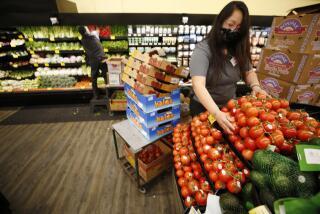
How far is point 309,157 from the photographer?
2.27 ft

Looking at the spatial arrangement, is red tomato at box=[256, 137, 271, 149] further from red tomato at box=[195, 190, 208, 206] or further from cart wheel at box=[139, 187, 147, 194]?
cart wheel at box=[139, 187, 147, 194]

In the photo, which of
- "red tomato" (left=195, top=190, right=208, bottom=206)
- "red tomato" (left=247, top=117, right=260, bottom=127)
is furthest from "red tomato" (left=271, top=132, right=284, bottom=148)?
"red tomato" (left=195, top=190, right=208, bottom=206)

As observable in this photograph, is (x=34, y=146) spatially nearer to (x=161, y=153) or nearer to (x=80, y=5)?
(x=161, y=153)

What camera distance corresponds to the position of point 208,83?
1.71 metres

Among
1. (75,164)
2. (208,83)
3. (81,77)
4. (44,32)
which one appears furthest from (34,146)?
(208,83)

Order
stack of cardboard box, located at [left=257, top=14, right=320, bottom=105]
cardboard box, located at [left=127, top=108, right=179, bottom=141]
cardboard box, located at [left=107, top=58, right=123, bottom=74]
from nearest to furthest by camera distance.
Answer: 1. cardboard box, located at [left=127, top=108, right=179, bottom=141]
2. stack of cardboard box, located at [left=257, top=14, right=320, bottom=105]
3. cardboard box, located at [left=107, top=58, right=123, bottom=74]

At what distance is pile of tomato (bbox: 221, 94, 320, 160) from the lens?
0.95m

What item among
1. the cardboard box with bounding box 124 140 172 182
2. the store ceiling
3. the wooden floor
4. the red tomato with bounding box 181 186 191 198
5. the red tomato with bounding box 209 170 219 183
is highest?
the store ceiling

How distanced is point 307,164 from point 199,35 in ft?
14.5

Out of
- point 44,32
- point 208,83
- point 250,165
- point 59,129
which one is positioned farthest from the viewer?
point 44,32

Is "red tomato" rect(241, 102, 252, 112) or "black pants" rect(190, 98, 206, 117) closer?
"red tomato" rect(241, 102, 252, 112)

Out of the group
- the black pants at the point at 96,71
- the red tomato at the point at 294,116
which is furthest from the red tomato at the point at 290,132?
the black pants at the point at 96,71

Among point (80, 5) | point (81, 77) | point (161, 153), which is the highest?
point (80, 5)

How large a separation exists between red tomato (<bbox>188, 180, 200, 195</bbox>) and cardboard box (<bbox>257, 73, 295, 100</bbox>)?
6.53ft
